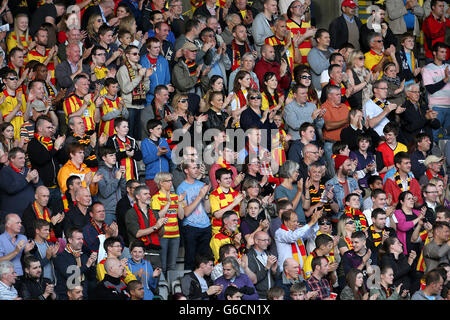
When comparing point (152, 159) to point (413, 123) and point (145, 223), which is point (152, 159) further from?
point (413, 123)

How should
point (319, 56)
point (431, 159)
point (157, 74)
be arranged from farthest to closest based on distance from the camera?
point (319, 56)
point (431, 159)
point (157, 74)

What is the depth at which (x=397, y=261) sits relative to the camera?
1362cm

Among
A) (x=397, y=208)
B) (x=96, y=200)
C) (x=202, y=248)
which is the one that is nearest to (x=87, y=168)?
(x=96, y=200)

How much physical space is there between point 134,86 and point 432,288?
4629 millimetres

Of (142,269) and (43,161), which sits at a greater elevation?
(43,161)

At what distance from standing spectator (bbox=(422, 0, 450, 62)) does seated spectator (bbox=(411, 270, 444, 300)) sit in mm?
5844

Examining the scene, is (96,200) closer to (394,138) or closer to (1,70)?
(1,70)

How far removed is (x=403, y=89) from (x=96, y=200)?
5.45 m

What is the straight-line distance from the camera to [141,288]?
1214cm

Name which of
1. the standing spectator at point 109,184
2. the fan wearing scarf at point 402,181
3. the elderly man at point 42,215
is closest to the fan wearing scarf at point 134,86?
the standing spectator at point 109,184

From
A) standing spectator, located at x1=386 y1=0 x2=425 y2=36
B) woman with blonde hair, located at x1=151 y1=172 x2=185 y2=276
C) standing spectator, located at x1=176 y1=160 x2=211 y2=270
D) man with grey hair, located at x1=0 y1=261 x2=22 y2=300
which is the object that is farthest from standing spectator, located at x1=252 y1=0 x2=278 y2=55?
man with grey hair, located at x1=0 y1=261 x2=22 y2=300

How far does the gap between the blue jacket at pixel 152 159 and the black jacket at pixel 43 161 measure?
44.8 inches

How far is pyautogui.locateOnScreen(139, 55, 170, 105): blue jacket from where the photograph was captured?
15312 mm

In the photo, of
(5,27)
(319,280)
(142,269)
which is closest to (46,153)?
(142,269)
